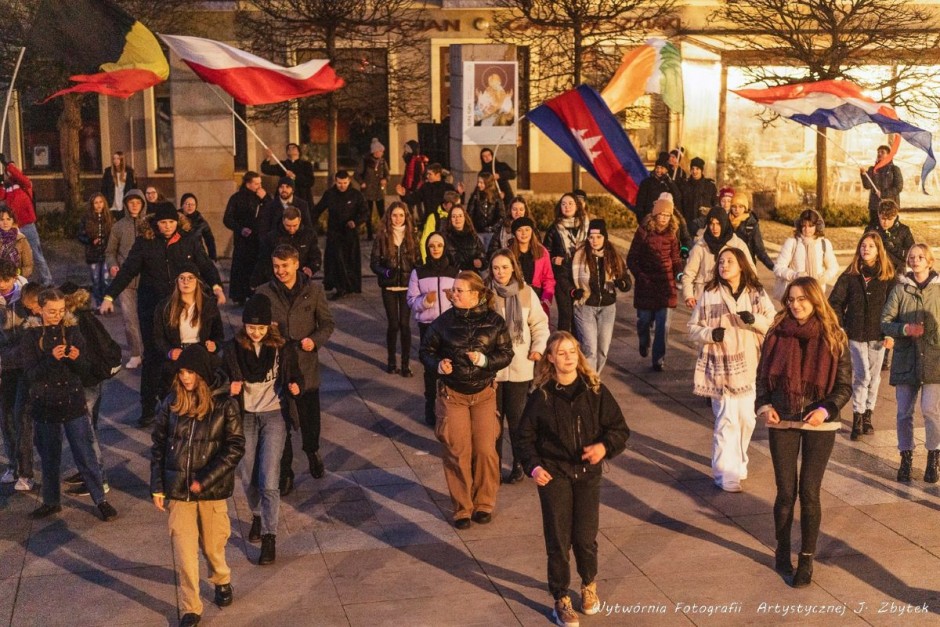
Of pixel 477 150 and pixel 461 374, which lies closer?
pixel 461 374

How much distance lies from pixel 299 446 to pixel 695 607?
4274mm

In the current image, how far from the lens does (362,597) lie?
28.0 ft

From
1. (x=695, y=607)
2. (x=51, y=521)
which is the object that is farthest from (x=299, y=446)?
(x=695, y=607)

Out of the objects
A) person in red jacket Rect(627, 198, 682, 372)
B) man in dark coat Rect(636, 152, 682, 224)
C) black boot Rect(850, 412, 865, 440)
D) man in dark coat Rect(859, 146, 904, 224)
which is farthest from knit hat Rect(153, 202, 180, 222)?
man in dark coat Rect(859, 146, 904, 224)

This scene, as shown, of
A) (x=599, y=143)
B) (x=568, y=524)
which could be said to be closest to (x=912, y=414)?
(x=568, y=524)

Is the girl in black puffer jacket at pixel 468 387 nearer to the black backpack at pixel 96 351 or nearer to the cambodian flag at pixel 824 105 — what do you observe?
the black backpack at pixel 96 351

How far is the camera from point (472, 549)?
9.38 meters

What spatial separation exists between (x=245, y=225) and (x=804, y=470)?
9.77m

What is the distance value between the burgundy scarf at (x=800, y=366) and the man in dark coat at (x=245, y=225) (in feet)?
27.8

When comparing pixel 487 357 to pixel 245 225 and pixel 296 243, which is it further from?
pixel 245 225

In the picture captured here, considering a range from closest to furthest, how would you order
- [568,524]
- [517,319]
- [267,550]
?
1. [568,524]
2. [267,550]
3. [517,319]

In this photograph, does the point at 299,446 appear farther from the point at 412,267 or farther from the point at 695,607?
the point at 695,607

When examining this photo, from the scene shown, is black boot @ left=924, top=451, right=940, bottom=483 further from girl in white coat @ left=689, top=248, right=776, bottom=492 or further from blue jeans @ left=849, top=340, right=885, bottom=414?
girl in white coat @ left=689, top=248, right=776, bottom=492

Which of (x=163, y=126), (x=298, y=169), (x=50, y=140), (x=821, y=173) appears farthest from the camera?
Answer: (x=163, y=126)
